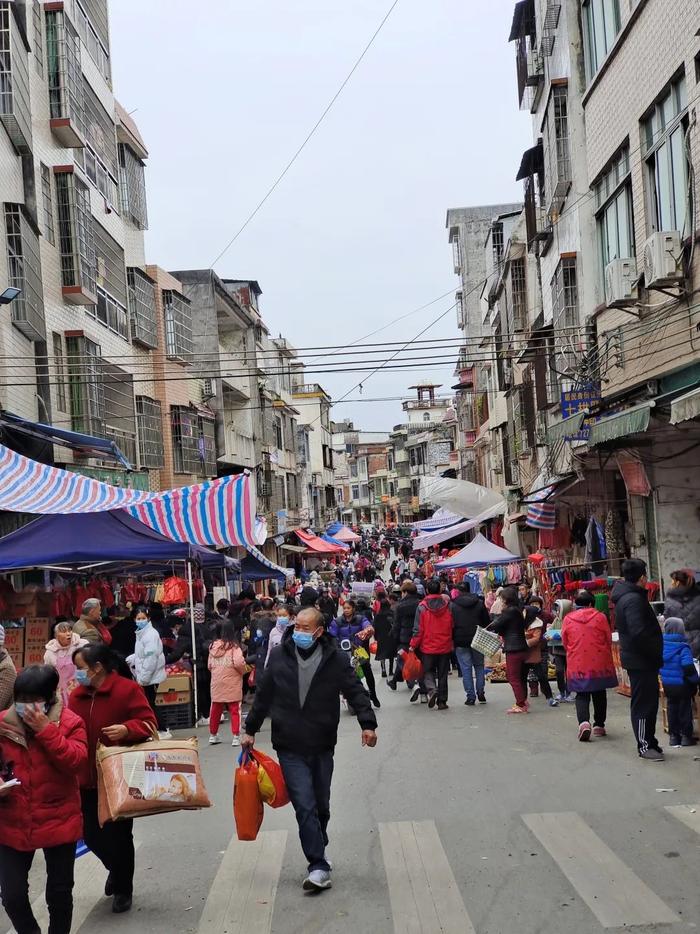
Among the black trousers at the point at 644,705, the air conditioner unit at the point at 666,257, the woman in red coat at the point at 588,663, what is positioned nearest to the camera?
the black trousers at the point at 644,705

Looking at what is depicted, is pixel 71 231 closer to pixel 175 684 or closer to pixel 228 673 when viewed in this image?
pixel 175 684

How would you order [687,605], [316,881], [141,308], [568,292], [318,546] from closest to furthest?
1. [316,881]
2. [687,605]
3. [568,292]
4. [141,308]
5. [318,546]

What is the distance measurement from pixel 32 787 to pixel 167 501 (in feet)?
31.9

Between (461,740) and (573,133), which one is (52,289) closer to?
(573,133)

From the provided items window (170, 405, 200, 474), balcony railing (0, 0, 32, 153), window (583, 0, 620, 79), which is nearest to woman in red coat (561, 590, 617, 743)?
window (583, 0, 620, 79)

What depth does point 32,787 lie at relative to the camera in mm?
5312

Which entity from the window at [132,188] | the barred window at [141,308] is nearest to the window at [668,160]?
the barred window at [141,308]

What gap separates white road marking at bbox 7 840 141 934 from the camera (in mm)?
6297

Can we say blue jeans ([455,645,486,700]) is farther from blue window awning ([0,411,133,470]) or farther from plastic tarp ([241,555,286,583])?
plastic tarp ([241,555,286,583])

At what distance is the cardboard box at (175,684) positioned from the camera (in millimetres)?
14219

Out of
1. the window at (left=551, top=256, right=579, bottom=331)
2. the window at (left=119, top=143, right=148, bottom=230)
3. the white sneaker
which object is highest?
the window at (left=119, top=143, right=148, bottom=230)

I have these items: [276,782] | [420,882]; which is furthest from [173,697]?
[420,882]

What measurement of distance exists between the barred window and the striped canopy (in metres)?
14.1

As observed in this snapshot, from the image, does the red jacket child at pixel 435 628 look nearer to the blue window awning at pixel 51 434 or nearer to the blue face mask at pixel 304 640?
the blue window awning at pixel 51 434
